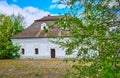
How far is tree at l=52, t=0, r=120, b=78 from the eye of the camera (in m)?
3.56

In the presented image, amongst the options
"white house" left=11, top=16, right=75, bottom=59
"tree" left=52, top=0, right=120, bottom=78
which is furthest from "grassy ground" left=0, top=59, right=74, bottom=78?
"white house" left=11, top=16, right=75, bottom=59

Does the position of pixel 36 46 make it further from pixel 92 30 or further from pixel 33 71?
pixel 92 30

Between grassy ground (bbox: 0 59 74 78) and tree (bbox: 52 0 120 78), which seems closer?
tree (bbox: 52 0 120 78)

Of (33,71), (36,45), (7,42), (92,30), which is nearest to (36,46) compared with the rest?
(36,45)

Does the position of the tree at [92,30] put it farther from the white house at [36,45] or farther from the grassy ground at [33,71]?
the white house at [36,45]

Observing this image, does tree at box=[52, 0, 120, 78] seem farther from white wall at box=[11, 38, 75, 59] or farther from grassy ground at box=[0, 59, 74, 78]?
white wall at box=[11, 38, 75, 59]

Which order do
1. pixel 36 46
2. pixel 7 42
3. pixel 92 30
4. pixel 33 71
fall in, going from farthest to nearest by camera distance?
pixel 36 46
pixel 7 42
pixel 33 71
pixel 92 30

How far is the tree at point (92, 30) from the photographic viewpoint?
3.56 metres

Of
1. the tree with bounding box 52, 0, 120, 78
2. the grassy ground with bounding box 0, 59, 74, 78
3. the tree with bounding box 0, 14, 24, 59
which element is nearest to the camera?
the tree with bounding box 52, 0, 120, 78

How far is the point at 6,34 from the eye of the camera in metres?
45.6

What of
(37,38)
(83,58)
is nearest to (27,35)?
(37,38)

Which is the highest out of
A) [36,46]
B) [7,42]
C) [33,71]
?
[7,42]

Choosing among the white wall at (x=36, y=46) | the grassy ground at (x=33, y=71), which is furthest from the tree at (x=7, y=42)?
the grassy ground at (x=33, y=71)

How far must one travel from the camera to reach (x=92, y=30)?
3.60 m
